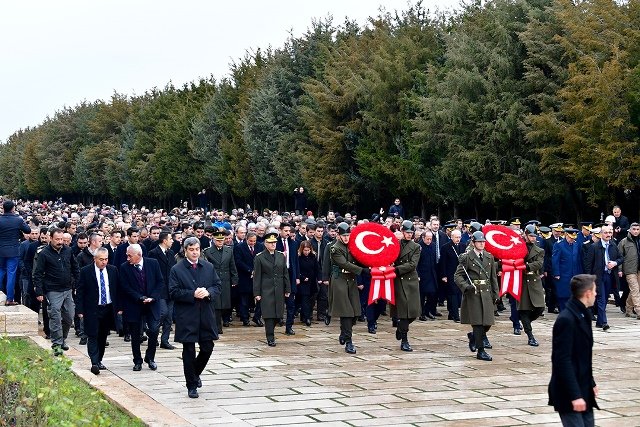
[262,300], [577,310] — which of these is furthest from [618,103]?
[577,310]

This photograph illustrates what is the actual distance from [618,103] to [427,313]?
1143 centimetres

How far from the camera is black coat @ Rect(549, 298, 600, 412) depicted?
8.31 meters

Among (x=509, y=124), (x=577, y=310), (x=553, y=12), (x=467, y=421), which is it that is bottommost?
(x=467, y=421)

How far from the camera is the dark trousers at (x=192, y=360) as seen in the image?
12.4 metres

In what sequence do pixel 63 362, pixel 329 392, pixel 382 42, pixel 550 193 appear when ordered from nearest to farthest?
pixel 63 362
pixel 329 392
pixel 550 193
pixel 382 42

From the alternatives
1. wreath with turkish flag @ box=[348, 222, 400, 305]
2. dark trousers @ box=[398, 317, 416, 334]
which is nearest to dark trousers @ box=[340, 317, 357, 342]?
wreath with turkish flag @ box=[348, 222, 400, 305]

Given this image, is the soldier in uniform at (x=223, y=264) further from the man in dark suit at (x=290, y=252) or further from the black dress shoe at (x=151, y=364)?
the black dress shoe at (x=151, y=364)

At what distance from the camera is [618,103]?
96.9 ft

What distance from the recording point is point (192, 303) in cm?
1281

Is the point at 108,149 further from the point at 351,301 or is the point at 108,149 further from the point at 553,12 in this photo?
the point at 351,301

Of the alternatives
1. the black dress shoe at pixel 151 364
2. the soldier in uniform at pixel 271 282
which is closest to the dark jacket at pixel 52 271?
the black dress shoe at pixel 151 364

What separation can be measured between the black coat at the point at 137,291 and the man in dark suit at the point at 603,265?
8.44 meters

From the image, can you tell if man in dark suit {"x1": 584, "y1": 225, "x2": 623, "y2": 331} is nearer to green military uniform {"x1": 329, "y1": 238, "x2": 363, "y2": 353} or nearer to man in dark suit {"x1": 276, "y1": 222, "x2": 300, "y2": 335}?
green military uniform {"x1": 329, "y1": 238, "x2": 363, "y2": 353}

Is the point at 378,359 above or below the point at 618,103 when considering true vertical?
below
